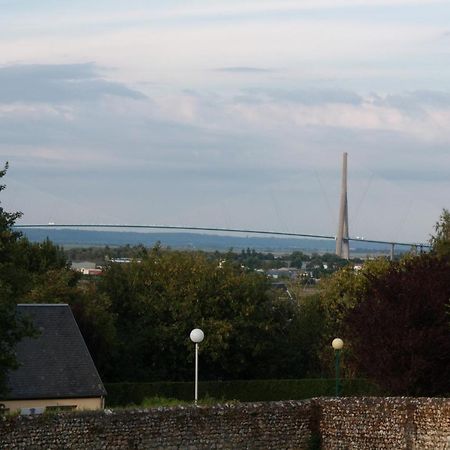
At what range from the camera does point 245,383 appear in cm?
4378

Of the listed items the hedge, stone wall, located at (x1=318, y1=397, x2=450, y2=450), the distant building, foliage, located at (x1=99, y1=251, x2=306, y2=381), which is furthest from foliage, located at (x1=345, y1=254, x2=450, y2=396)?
the distant building

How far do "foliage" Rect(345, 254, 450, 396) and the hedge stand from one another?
7658 mm

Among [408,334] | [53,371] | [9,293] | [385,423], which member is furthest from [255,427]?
[53,371]

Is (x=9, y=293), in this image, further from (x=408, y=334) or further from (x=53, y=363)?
(x=408, y=334)

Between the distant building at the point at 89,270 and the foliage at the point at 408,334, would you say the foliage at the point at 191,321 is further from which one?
the foliage at the point at 408,334

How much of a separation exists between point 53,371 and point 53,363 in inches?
14.8

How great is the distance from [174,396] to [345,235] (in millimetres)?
70927

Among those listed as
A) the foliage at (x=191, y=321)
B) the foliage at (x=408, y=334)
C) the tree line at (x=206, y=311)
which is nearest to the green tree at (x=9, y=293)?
the foliage at (x=408, y=334)

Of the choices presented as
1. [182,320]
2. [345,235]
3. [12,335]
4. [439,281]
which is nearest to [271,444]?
[12,335]

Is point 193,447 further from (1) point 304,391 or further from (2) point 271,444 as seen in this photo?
(1) point 304,391

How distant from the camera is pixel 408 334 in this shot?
107ft

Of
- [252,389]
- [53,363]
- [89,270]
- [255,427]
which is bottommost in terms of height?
[252,389]

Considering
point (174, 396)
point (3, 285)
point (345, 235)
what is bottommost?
point (174, 396)

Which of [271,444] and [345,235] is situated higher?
[345,235]
